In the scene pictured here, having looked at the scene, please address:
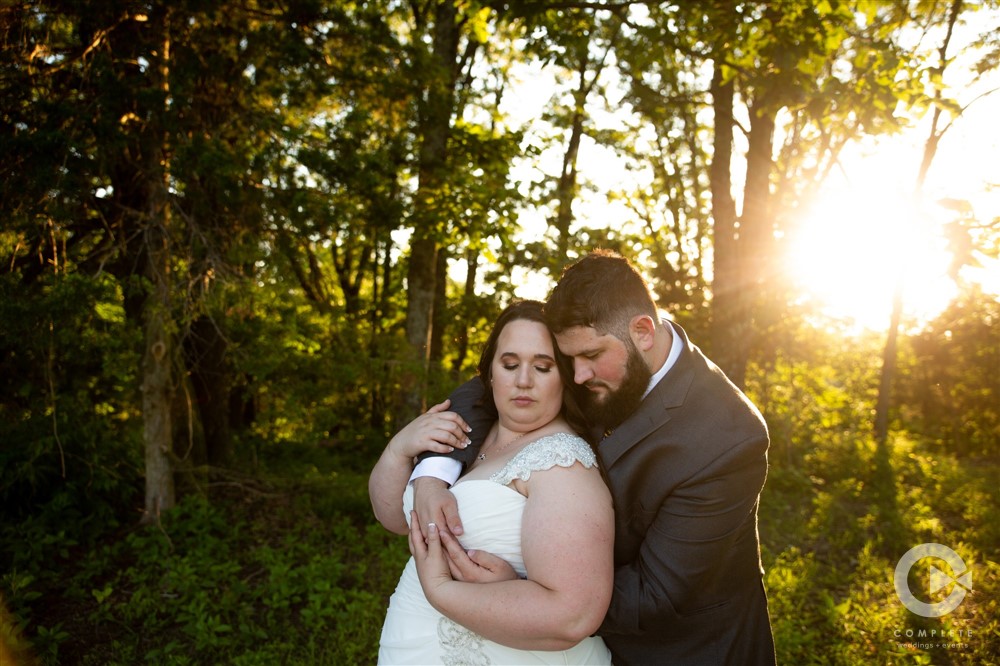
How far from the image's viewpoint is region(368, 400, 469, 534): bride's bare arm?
9.14 ft

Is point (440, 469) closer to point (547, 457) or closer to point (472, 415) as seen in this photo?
point (472, 415)

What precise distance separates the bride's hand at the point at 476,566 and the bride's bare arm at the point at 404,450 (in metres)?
0.46

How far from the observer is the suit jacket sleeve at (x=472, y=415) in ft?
9.30

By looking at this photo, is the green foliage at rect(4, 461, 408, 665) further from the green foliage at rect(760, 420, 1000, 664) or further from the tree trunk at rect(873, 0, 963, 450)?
the tree trunk at rect(873, 0, 963, 450)

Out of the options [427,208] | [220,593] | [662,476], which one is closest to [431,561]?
[662,476]

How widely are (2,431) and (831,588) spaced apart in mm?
7828

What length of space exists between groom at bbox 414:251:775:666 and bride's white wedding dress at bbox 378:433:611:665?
78 millimetres

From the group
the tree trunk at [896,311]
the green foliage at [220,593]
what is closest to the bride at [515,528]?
the green foliage at [220,593]

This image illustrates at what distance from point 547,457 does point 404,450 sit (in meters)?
0.75

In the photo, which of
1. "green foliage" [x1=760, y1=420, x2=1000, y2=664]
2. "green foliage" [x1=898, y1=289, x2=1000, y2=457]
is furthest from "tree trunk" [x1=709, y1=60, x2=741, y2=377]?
"green foliage" [x1=898, y1=289, x2=1000, y2=457]

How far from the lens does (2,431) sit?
636cm

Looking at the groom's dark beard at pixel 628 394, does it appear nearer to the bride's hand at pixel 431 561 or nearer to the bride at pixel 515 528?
the bride at pixel 515 528

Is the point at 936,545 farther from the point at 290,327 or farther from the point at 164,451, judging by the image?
the point at 164,451

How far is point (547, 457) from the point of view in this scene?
2408 millimetres
